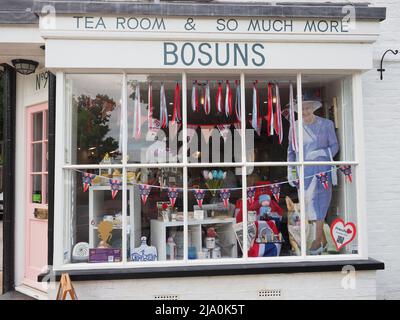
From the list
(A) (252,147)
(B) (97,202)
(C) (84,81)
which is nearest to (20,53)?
(C) (84,81)

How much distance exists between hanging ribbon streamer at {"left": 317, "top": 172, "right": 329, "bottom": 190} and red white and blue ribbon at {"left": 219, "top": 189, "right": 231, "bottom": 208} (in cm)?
108

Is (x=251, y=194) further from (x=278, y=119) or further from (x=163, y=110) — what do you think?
(x=163, y=110)

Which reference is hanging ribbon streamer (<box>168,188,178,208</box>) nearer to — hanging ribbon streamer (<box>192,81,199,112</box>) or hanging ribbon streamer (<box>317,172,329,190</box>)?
hanging ribbon streamer (<box>192,81,199,112</box>)

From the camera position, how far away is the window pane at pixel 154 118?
470 cm

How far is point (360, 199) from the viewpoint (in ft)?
15.2

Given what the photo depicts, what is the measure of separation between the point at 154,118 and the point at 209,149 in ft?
2.45

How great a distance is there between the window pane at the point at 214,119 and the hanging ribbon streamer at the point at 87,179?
1146 mm

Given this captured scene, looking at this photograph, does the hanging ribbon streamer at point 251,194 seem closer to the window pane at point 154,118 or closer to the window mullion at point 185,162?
the window mullion at point 185,162

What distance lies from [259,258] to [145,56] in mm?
2560

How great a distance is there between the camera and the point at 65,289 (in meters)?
4.03

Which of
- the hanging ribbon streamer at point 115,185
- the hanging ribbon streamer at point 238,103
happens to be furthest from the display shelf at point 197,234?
the hanging ribbon streamer at point 238,103

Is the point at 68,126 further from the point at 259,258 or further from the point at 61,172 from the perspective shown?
the point at 259,258

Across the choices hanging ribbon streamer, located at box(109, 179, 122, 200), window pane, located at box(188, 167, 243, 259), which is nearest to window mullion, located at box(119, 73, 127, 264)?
hanging ribbon streamer, located at box(109, 179, 122, 200)

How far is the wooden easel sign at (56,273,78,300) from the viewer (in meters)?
4.01
